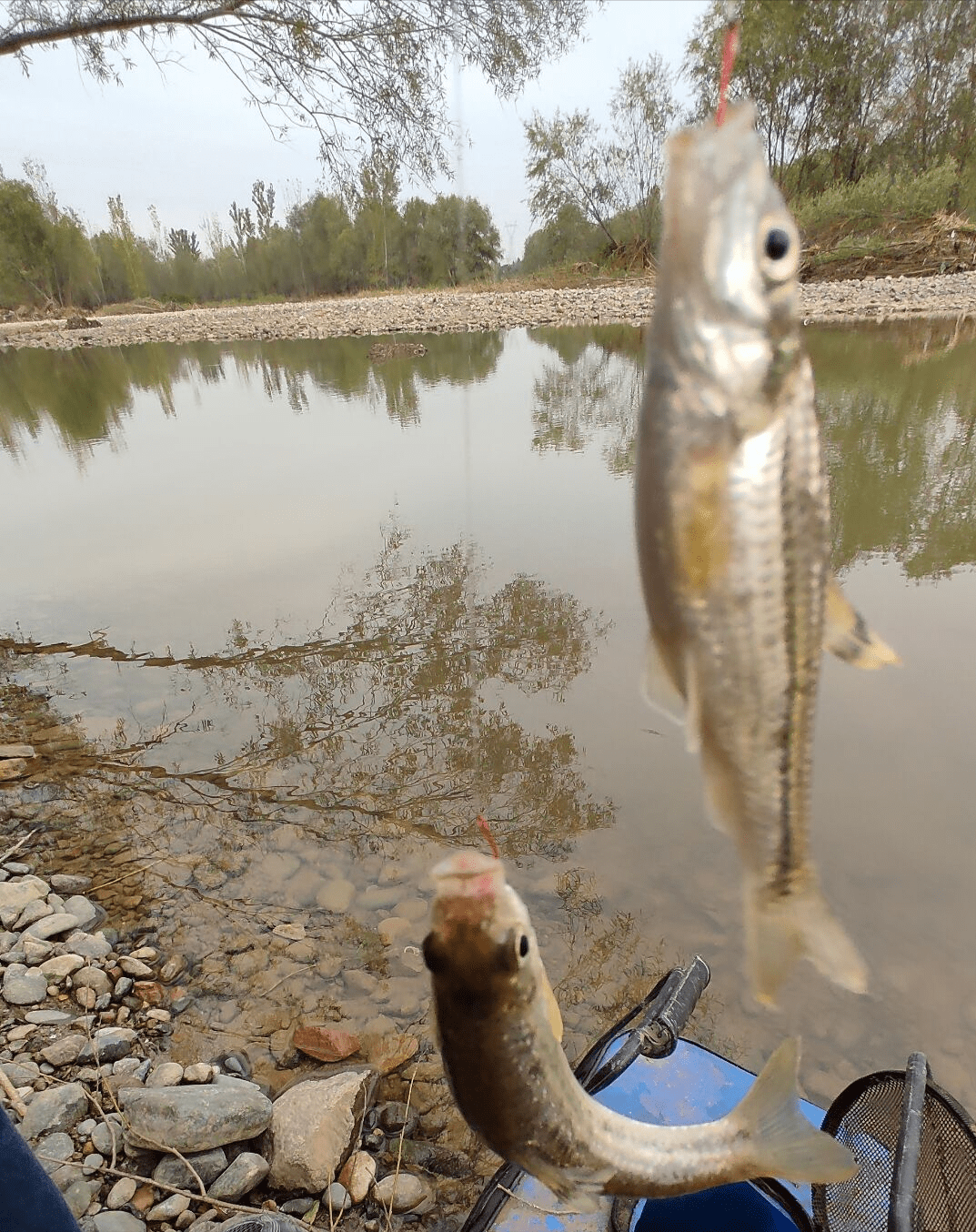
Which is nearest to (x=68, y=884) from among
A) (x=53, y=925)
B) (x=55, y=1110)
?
(x=53, y=925)

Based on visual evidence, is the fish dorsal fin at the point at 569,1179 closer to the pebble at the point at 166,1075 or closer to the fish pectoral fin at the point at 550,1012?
the fish pectoral fin at the point at 550,1012

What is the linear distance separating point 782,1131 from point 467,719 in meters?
3.85

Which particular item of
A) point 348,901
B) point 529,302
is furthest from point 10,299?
point 348,901

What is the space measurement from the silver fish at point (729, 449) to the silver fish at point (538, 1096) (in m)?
0.42

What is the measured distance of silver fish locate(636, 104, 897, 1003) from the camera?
2.00ft

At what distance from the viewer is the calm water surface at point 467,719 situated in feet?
10.9

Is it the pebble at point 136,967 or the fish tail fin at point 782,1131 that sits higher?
the fish tail fin at point 782,1131

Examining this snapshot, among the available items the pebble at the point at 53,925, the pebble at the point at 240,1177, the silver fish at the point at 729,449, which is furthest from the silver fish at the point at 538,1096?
the pebble at the point at 53,925

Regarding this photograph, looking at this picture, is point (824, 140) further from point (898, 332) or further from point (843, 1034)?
point (898, 332)

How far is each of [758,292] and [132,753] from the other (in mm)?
5367

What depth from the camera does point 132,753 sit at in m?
5.03

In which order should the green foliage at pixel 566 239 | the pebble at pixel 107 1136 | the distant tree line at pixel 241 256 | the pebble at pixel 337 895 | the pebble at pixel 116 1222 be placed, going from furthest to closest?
the distant tree line at pixel 241 256
the pebble at pixel 337 895
the green foliage at pixel 566 239
the pebble at pixel 107 1136
the pebble at pixel 116 1222

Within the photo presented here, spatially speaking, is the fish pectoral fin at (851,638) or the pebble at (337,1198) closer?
the fish pectoral fin at (851,638)

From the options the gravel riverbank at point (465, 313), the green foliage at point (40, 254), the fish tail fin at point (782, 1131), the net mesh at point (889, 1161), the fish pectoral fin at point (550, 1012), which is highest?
the green foliage at point (40, 254)
